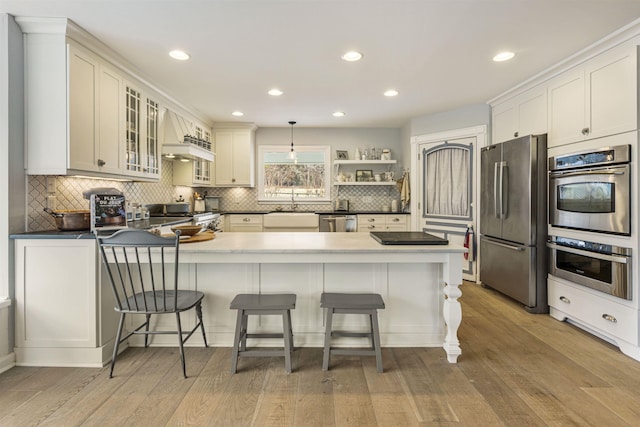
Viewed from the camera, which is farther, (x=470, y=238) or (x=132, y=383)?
(x=470, y=238)

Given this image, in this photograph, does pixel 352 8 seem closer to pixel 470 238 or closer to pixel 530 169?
pixel 530 169

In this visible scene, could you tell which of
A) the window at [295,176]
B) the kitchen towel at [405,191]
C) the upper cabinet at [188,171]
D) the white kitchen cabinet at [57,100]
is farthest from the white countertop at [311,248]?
the window at [295,176]

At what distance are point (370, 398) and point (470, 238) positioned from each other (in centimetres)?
321

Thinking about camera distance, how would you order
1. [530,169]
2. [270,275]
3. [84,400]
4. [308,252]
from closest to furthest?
[84,400] → [308,252] → [270,275] → [530,169]

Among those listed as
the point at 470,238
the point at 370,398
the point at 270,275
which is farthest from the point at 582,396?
the point at 470,238

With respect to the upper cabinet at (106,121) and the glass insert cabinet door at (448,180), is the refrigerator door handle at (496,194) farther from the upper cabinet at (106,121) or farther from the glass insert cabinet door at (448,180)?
the upper cabinet at (106,121)

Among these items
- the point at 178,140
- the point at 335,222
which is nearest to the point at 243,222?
the point at 335,222

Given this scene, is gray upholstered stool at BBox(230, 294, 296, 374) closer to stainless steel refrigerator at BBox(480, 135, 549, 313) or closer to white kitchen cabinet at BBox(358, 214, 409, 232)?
stainless steel refrigerator at BBox(480, 135, 549, 313)

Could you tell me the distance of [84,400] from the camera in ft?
6.39

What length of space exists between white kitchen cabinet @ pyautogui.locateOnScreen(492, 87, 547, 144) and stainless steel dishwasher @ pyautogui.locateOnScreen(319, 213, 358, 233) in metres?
2.35

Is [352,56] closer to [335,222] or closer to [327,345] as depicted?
[327,345]

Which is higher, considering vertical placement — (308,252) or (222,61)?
(222,61)

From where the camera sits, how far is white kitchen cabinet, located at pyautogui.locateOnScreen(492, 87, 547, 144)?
349 cm

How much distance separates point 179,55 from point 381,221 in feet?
12.2
